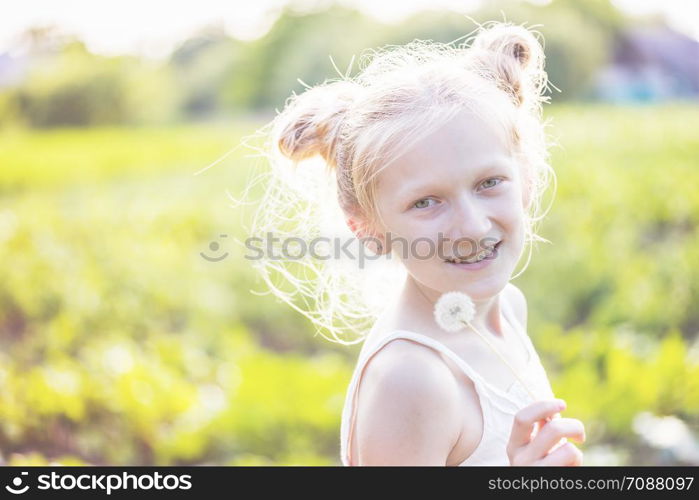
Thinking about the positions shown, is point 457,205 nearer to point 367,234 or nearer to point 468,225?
point 468,225

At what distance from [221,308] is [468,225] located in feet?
9.88

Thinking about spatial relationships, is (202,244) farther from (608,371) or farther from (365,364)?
(365,364)

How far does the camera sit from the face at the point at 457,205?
3.71ft

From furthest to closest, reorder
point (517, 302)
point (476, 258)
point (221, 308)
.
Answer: point (221, 308)
point (517, 302)
point (476, 258)

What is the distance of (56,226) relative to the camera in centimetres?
464

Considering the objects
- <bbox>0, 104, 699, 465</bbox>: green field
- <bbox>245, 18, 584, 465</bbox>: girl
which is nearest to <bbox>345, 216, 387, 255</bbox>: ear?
<bbox>245, 18, 584, 465</bbox>: girl

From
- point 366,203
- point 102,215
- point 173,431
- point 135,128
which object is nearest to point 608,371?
point 173,431

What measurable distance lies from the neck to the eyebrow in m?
0.16

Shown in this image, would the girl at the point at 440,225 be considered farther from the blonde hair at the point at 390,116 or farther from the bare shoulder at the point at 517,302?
the bare shoulder at the point at 517,302

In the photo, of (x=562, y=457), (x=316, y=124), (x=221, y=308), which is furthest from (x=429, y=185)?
(x=221, y=308)

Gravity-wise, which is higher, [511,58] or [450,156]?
[511,58]

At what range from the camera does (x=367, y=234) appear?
1.28m

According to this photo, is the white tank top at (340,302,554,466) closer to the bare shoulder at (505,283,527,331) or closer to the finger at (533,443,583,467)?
the finger at (533,443,583,467)

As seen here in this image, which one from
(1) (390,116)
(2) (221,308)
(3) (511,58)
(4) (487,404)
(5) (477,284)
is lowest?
(4) (487,404)
